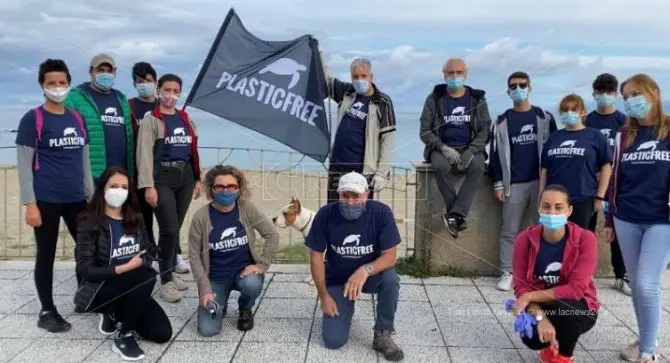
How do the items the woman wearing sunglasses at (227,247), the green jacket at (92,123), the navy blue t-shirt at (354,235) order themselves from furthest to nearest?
the green jacket at (92,123) < the woman wearing sunglasses at (227,247) < the navy blue t-shirt at (354,235)

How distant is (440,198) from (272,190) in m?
3.92

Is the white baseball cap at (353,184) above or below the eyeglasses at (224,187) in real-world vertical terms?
above

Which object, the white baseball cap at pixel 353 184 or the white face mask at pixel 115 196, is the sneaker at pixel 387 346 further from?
the white face mask at pixel 115 196

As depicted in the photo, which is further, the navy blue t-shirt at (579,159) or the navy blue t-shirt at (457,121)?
the navy blue t-shirt at (457,121)

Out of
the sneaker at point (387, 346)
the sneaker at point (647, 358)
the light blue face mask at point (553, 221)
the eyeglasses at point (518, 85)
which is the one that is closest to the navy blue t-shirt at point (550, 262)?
the light blue face mask at point (553, 221)

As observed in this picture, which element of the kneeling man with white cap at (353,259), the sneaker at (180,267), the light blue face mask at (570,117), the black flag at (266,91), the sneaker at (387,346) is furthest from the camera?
the sneaker at (180,267)

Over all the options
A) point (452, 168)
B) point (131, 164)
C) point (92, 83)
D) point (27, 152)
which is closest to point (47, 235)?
point (27, 152)

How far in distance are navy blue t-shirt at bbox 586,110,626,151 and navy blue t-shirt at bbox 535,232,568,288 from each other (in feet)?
6.35

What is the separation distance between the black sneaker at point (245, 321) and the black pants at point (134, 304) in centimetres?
56

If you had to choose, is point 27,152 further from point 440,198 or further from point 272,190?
point 272,190

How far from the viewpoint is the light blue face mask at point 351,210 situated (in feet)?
15.0

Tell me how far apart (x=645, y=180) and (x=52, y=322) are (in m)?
4.45

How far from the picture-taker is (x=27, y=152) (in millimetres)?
4574

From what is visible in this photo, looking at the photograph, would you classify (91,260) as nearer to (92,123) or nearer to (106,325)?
(106,325)
